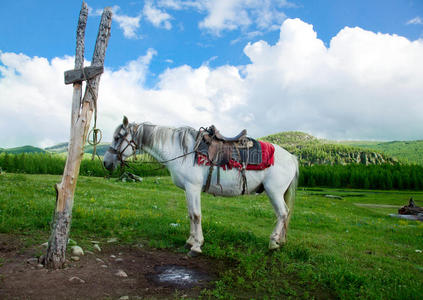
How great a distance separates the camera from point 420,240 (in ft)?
35.0

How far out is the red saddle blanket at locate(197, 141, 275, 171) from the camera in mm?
6742

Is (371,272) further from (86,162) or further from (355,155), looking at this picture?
(355,155)

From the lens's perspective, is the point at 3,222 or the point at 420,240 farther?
the point at 420,240

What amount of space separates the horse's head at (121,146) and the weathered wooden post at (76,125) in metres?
1.21

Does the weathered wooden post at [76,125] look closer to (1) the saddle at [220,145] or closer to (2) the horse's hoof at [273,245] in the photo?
(1) the saddle at [220,145]

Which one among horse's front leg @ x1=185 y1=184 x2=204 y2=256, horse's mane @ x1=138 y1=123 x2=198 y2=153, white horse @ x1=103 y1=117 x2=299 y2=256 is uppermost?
horse's mane @ x1=138 y1=123 x2=198 y2=153

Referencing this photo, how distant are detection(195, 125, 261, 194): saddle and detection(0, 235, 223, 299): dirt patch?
2.03 metres

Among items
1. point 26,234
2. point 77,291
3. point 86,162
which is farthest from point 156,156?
point 86,162

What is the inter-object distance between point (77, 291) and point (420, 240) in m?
12.2

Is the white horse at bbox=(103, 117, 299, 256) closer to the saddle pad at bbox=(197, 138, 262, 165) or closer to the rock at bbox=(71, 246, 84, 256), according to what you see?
the saddle pad at bbox=(197, 138, 262, 165)

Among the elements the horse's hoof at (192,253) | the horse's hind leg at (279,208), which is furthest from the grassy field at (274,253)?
the horse's hind leg at (279,208)

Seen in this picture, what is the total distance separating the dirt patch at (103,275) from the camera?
14.5ft

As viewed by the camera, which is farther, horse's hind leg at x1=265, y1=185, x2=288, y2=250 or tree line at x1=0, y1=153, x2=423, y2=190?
tree line at x1=0, y1=153, x2=423, y2=190

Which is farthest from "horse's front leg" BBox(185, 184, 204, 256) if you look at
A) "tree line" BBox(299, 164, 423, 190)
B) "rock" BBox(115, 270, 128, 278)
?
"tree line" BBox(299, 164, 423, 190)
